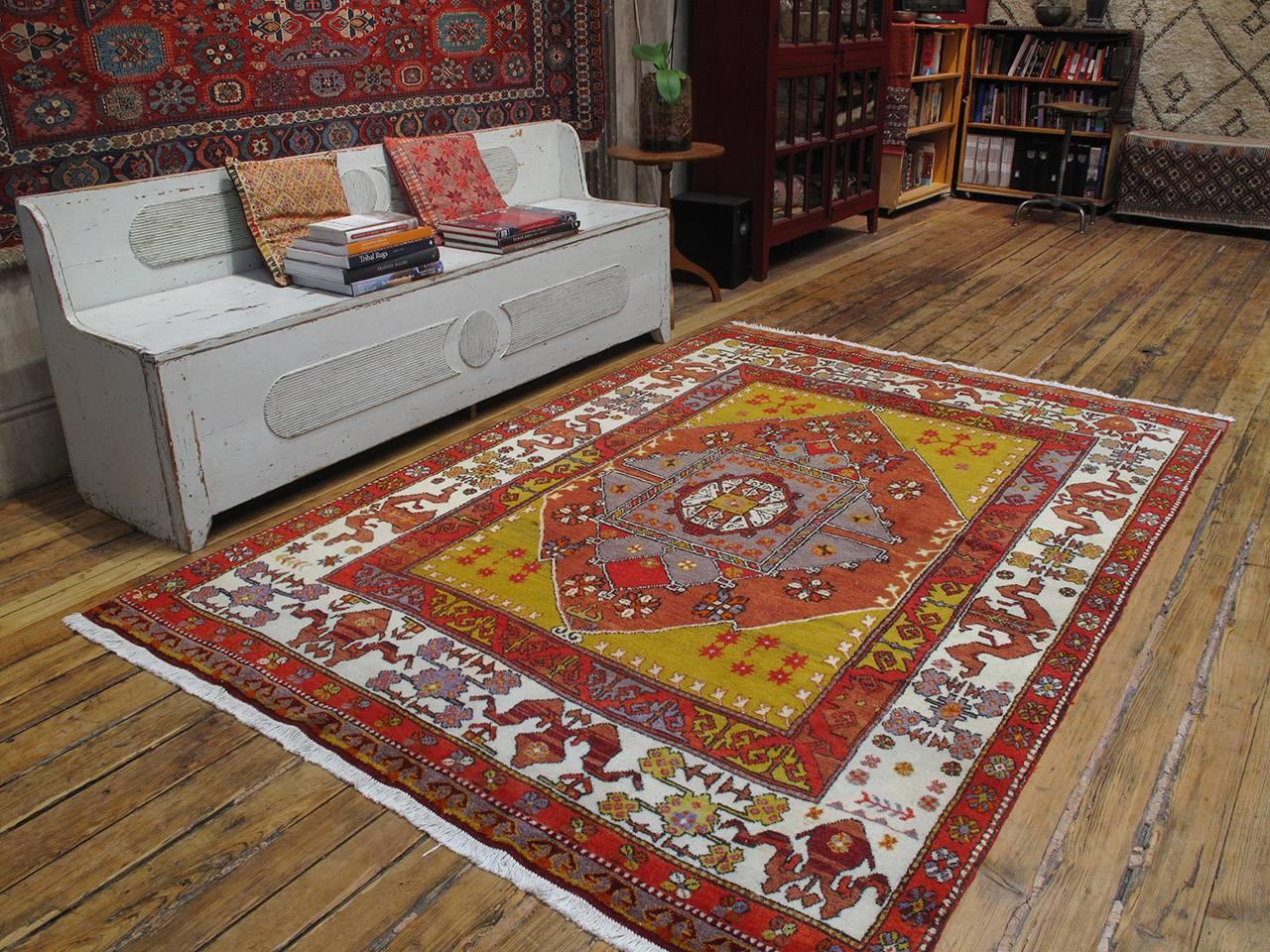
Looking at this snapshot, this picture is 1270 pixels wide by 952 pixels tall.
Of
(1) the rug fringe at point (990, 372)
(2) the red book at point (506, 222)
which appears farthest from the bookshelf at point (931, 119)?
(2) the red book at point (506, 222)

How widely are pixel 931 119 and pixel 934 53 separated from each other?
39 cm

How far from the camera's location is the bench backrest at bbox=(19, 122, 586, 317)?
103 inches

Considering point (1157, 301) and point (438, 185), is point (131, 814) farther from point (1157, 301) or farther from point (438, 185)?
point (1157, 301)

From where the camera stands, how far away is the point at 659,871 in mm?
1606

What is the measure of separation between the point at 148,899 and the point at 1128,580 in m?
2.03

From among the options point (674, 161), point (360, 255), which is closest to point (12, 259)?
point (360, 255)

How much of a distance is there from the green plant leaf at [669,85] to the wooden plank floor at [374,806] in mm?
2023

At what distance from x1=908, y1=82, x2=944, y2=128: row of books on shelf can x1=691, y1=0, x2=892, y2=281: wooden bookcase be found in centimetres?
96

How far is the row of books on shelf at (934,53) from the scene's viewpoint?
20.0 feet

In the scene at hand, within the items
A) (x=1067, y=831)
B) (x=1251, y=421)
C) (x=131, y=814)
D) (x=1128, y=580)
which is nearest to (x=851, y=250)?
(x=1251, y=421)

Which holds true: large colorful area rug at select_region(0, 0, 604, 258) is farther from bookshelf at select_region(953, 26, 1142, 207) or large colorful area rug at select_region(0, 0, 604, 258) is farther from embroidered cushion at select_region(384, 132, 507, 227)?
bookshelf at select_region(953, 26, 1142, 207)

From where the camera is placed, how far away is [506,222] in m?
3.39

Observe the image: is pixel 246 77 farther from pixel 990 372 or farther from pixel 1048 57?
pixel 1048 57

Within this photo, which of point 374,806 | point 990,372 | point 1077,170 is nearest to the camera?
point 374,806
